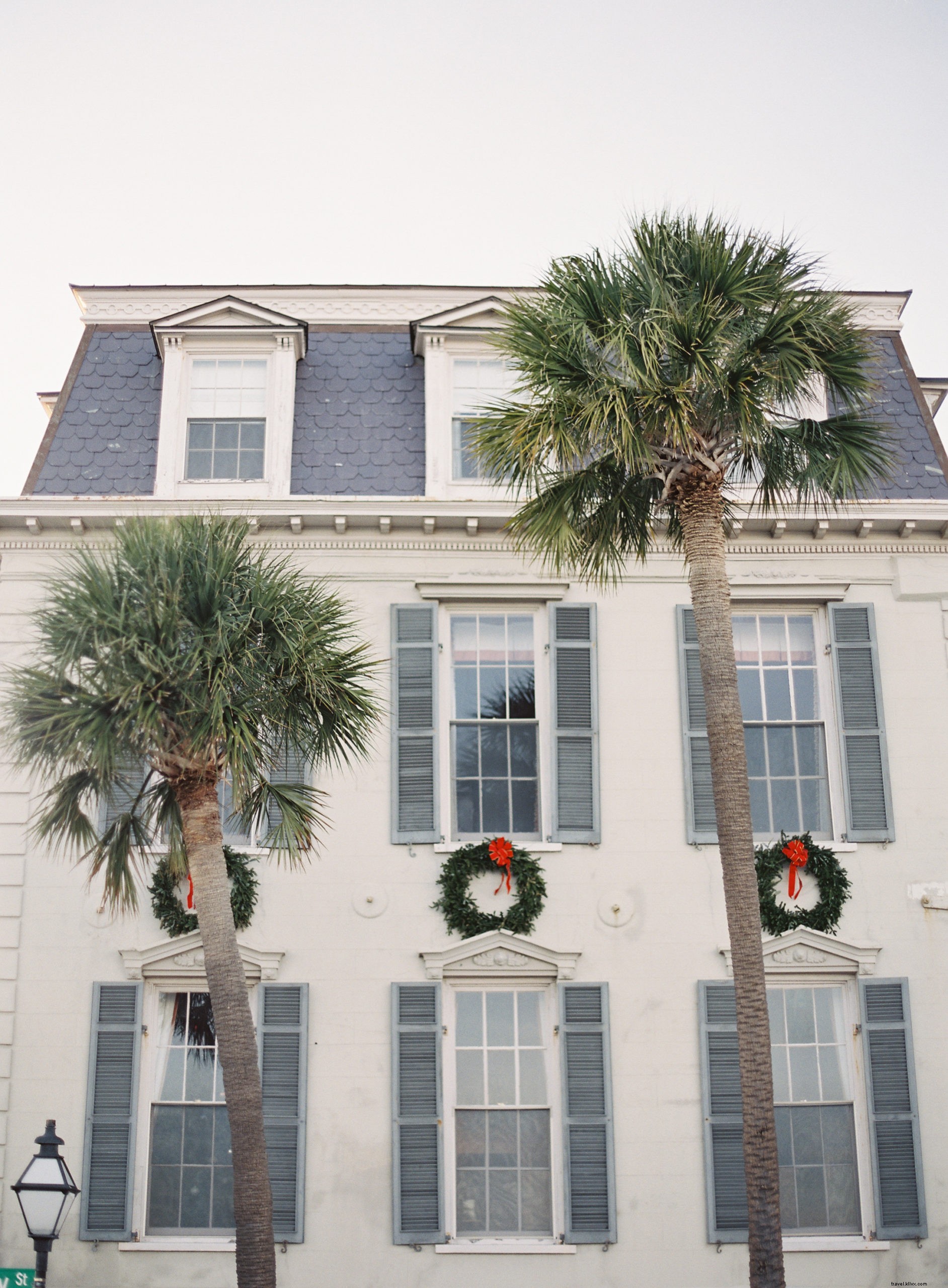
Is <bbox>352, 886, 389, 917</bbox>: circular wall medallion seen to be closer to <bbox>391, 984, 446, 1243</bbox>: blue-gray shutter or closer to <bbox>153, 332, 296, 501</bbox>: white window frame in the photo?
<bbox>391, 984, 446, 1243</bbox>: blue-gray shutter

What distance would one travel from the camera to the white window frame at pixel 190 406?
14.3 m

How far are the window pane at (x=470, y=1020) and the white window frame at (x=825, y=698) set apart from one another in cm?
312

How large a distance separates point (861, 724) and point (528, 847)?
358 centimetres

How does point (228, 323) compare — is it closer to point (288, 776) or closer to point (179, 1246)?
point (288, 776)

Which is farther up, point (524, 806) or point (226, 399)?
point (226, 399)

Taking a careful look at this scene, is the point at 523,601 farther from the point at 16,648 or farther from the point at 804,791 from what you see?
the point at 16,648

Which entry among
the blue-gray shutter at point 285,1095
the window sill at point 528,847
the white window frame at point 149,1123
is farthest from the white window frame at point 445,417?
the white window frame at point 149,1123

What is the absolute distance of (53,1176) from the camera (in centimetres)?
880

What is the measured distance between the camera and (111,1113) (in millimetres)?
12461

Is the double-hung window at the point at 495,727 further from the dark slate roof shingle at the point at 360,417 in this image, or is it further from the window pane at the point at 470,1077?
the window pane at the point at 470,1077

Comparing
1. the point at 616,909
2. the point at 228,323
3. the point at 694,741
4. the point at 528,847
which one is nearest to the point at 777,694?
the point at 694,741

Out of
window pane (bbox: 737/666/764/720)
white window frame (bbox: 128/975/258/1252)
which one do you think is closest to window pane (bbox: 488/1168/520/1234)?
white window frame (bbox: 128/975/258/1252)

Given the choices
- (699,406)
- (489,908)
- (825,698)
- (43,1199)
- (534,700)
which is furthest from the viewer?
(825,698)

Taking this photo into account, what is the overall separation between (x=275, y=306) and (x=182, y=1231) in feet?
31.6
